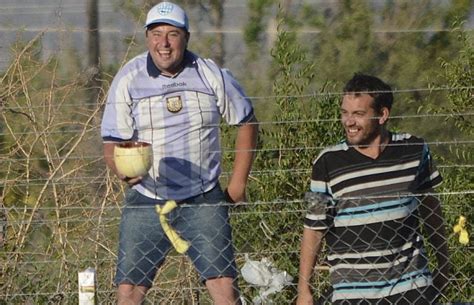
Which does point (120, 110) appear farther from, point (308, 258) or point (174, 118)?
point (308, 258)

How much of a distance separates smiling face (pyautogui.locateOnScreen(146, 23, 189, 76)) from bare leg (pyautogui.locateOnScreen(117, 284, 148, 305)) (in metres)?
0.79

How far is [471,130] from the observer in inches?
259

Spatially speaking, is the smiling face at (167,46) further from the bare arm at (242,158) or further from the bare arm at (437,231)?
the bare arm at (437,231)

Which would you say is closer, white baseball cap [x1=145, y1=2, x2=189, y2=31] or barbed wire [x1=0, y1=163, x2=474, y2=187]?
white baseball cap [x1=145, y1=2, x2=189, y2=31]

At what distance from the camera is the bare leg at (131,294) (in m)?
4.85

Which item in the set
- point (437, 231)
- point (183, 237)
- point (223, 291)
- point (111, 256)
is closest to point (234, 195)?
point (183, 237)

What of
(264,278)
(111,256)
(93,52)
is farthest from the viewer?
(93,52)

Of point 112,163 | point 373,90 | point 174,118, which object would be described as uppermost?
point 373,90

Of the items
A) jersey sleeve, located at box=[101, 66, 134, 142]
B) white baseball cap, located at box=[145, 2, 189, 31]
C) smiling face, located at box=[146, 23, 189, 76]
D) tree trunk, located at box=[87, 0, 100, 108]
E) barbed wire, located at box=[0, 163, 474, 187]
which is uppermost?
white baseball cap, located at box=[145, 2, 189, 31]

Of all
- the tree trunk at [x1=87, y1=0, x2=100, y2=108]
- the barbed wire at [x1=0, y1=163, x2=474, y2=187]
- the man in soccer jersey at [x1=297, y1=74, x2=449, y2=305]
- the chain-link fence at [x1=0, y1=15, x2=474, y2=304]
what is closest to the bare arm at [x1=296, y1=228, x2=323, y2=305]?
the man in soccer jersey at [x1=297, y1=74, x2=449, y2=305]

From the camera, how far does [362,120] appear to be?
4707 mm

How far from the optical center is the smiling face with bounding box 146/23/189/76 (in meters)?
4.90

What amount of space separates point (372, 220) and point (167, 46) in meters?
1.00

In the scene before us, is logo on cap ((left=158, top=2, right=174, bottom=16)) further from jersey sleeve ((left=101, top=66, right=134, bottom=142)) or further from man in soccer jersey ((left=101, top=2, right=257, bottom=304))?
jersey sleeve ((left=101, top=66, right=134, bottom=142))
